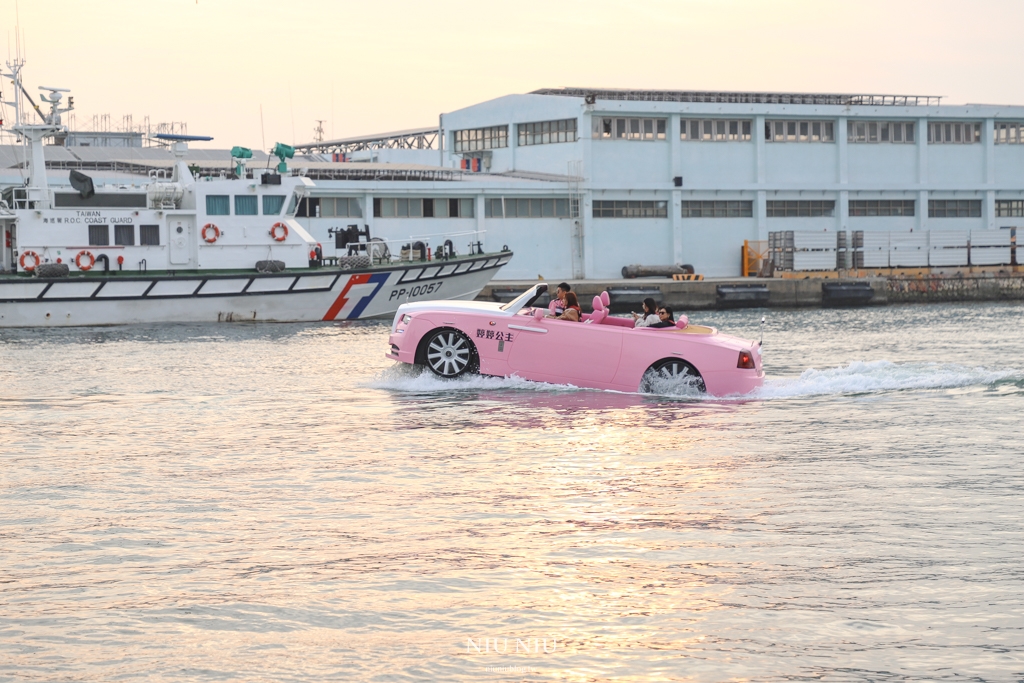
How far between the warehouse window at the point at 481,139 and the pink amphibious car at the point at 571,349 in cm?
4300

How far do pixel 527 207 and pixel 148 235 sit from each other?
68.6ft

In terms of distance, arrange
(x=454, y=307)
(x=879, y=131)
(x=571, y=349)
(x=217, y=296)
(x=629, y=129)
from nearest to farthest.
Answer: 1. (x=571, y=349)
2. (x=454, y=307)
3. (x=217, y=296)
4. (x=629, y=129)
5. (x=879, y=131)

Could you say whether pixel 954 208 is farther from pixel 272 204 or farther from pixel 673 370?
pixel 673 370

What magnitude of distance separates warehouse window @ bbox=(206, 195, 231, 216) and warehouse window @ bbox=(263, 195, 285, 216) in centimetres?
104

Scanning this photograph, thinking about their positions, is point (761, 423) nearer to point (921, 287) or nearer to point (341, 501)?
point (341, 501)

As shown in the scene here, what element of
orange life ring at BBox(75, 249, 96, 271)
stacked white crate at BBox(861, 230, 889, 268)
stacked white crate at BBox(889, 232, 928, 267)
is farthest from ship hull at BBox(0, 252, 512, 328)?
stacked white crate at BBox(889, 232, 928, 267)

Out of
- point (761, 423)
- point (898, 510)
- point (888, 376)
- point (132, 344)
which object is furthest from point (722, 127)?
point (898, 510)

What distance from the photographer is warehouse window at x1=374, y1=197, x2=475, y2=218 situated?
4950cm

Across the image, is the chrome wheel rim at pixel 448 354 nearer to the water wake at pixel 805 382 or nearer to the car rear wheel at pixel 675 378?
the water wake at pixel 805 382

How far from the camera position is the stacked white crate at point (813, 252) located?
169 ft

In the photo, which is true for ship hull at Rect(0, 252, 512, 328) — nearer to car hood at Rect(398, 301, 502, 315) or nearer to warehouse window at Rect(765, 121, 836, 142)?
car hood at Rect(398, 301, 502, 315)

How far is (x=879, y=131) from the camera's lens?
57.8m

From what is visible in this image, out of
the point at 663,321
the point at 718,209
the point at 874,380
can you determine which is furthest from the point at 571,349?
the point at 718,209

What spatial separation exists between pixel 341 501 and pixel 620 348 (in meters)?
6.77
